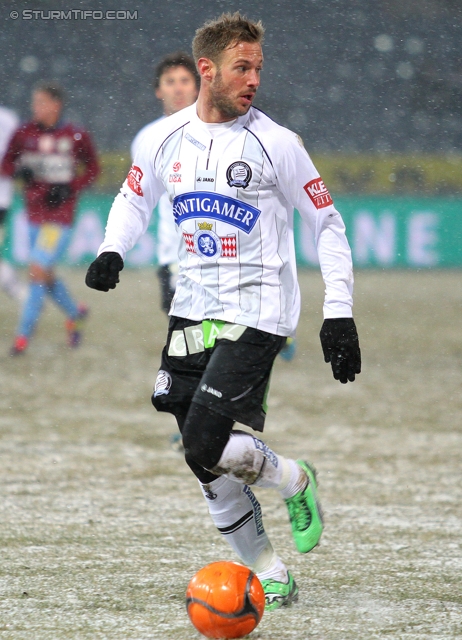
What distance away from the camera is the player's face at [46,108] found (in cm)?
961

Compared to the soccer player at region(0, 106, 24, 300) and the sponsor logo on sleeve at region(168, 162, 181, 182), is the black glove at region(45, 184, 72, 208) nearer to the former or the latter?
the soccer player at region(0, 106, 24, 300)

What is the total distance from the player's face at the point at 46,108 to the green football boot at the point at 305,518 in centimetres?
692

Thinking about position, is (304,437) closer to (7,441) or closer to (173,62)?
(7,441)

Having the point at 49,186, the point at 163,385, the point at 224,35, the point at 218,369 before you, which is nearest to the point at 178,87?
the point at 224,35

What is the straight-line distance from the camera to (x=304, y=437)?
6.35 meters

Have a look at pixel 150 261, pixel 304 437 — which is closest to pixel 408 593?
pixel 304 437

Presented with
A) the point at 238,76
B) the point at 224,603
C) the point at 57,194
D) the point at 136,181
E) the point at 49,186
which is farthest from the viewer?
the point at 49,186

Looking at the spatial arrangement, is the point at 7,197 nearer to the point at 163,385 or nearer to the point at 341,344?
the point at 163,385

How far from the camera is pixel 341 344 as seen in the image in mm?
3270

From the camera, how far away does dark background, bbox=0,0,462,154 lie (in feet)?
63.1

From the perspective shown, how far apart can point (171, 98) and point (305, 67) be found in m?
15.2

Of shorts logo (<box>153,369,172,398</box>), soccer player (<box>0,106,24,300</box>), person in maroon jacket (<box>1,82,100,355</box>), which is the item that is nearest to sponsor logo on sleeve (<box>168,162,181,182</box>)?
shorts logo (<box>153,369,172,398</box>)

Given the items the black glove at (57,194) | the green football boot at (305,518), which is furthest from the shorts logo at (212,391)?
the black glove at (57,194)

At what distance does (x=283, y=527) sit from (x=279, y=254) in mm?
1501
